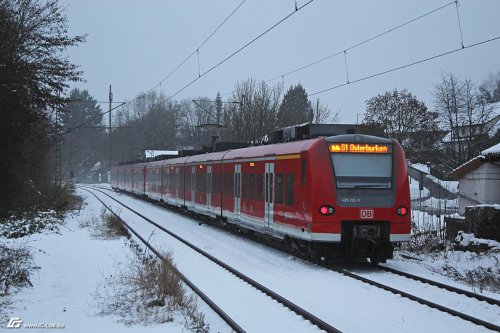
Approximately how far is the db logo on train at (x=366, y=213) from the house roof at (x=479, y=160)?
674cm

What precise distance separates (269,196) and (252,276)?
12.9ft

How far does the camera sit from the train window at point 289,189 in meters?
13.5

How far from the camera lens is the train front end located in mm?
12281

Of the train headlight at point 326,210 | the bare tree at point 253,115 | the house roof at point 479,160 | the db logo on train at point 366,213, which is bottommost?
the db logo on train at point 366,213

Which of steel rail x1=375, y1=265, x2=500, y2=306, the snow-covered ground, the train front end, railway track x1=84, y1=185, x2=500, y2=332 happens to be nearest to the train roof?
the train front end

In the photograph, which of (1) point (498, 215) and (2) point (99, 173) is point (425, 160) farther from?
(2) point (99, 173)

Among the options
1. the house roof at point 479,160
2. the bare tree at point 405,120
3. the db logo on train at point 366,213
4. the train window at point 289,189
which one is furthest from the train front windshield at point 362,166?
the bare tree at point 405,120

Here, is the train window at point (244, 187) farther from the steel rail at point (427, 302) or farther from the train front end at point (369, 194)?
the steel rail at point (427, 302)

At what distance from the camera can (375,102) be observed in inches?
1777

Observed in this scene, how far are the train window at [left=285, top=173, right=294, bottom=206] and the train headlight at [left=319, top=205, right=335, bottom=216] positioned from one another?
4.77ft

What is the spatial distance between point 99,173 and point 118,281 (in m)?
95.3

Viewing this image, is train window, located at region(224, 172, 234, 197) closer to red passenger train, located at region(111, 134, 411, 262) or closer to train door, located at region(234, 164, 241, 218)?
train door, located at region(234, 164, 241, 218)

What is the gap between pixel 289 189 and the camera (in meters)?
13.7

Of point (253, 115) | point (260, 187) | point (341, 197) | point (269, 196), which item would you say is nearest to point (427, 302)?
point (341, 197)
